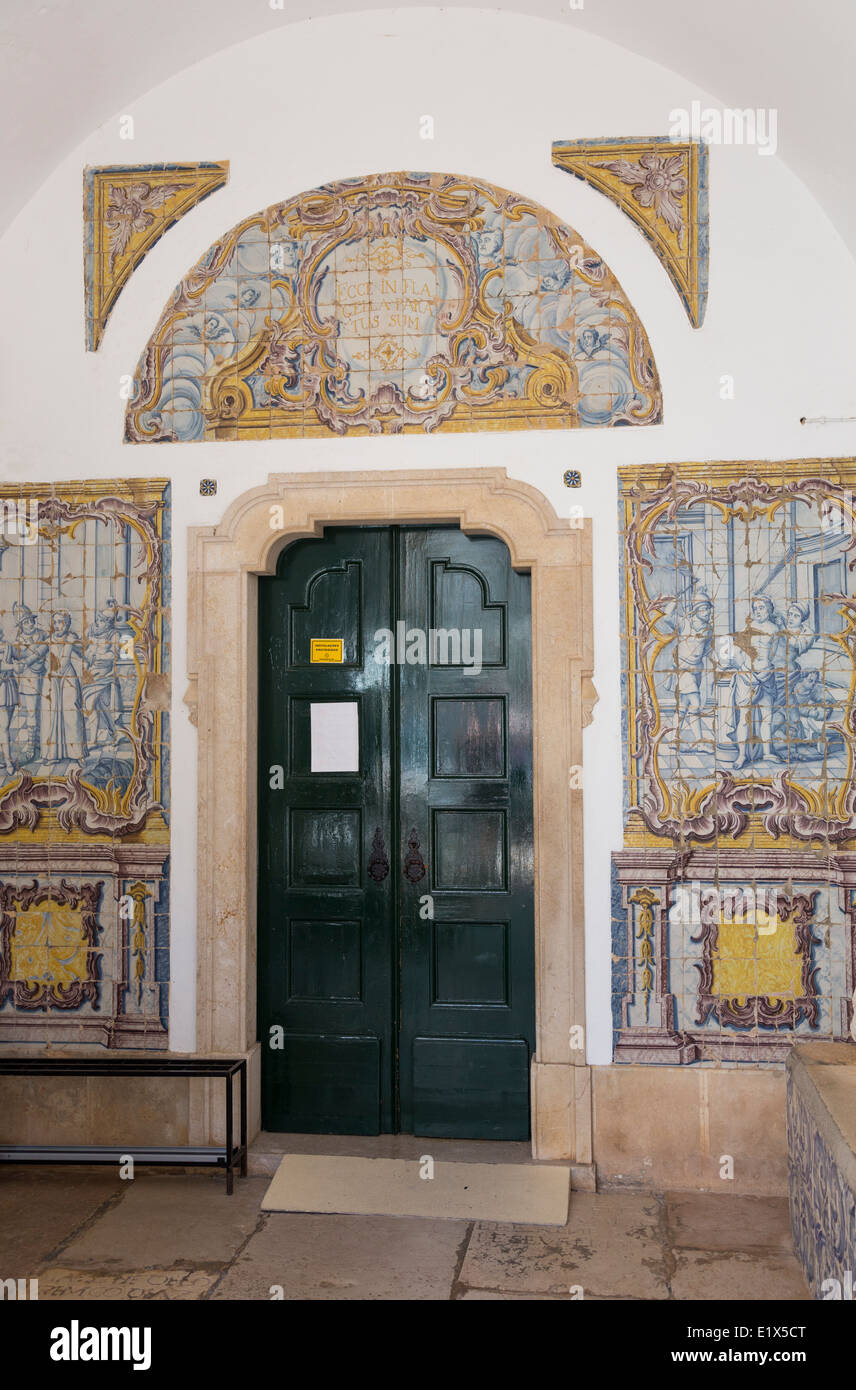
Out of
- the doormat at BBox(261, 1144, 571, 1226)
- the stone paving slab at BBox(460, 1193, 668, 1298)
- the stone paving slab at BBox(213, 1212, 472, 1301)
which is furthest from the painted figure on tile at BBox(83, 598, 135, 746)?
the stone paving slab at BBox(460, 1193, 668, 1298)

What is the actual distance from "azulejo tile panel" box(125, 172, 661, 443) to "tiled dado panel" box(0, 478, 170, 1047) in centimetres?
45

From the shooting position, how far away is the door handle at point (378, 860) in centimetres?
448

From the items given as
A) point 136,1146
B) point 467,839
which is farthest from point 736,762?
point 136,1146

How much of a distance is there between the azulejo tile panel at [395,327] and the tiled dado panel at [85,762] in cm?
45

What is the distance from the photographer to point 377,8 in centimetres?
435

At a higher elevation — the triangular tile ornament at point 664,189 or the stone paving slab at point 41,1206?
the triangular tile ornament at point 664,189

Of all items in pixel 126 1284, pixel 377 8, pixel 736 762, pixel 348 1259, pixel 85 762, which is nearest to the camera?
pixel 126 1284

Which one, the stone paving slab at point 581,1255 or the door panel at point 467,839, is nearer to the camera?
the stone paving slab at point 581,1255

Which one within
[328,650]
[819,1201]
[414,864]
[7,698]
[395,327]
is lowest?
[819,1201]

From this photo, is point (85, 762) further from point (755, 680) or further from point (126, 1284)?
point (755, 680)

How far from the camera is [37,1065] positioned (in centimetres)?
428

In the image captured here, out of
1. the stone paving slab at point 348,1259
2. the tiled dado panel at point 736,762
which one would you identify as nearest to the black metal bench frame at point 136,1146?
the stone paving slab at point 348,1259

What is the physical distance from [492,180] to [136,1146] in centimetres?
365

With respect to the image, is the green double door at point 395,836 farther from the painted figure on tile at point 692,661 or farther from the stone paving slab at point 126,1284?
the stone paving slab at point 126,1284
